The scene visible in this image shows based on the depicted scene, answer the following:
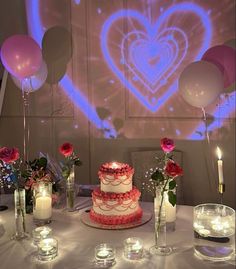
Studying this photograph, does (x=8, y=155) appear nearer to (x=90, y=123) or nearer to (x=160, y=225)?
(x=160, y=225)

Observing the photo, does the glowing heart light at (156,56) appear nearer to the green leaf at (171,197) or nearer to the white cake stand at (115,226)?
the white cake stand at (115,226)

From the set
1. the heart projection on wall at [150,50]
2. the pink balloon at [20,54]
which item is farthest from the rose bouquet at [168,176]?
the heart projection on wall at [150,50]

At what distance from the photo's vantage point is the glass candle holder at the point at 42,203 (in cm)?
200

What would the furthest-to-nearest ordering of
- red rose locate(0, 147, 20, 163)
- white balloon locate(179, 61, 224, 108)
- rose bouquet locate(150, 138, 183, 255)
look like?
white balloon locate(179, 61, 224, 108) < red rose locate(0, 147, 20, 163) < rose bouquet locate(150, 138, 183, 255)

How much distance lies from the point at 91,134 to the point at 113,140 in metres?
0.22

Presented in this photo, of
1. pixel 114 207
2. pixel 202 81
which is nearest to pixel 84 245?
pixel 114 207

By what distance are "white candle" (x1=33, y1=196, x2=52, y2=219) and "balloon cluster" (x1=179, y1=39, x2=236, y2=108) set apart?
1310mm

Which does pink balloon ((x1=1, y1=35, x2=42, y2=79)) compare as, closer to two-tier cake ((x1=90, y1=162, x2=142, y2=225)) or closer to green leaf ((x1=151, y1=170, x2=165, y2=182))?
two-tier cake ((x1=90, y1=162, x2=142, y2=225))

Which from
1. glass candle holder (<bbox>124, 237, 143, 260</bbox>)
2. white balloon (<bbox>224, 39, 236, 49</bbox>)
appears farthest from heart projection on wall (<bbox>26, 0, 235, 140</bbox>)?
glass candle holder (<bbox>124, 237, 143, 260</bbox>)

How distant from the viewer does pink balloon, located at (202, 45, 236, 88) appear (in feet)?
9.45

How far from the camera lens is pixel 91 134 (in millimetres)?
3584

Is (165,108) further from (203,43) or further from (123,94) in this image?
(203,43)

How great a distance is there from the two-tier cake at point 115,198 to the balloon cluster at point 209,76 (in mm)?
976

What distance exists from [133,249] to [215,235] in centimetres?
34
